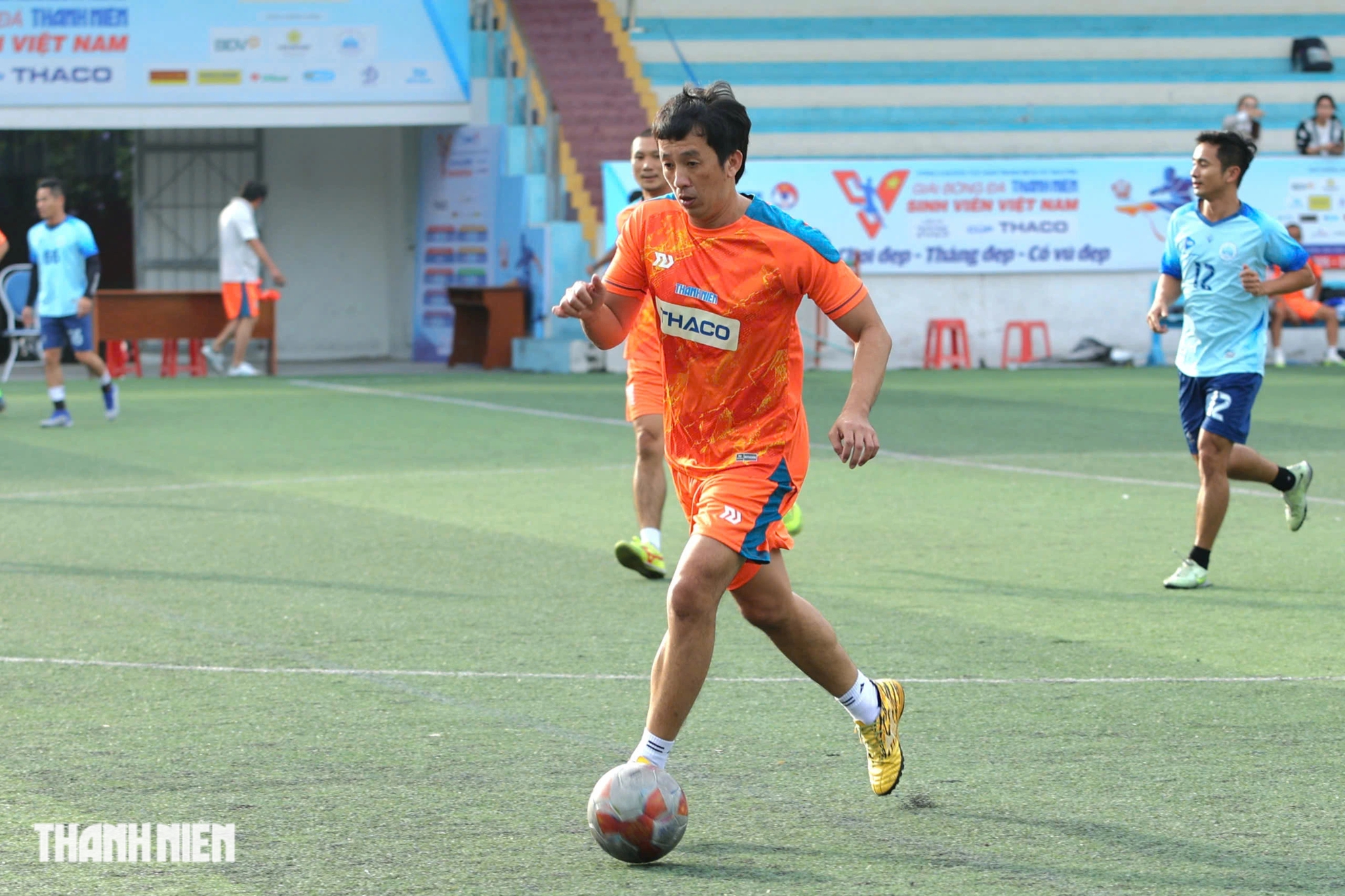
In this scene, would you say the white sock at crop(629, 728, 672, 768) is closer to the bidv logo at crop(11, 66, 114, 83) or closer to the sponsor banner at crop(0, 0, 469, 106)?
the sponsor banner at crop(0, 0, 469, 106)

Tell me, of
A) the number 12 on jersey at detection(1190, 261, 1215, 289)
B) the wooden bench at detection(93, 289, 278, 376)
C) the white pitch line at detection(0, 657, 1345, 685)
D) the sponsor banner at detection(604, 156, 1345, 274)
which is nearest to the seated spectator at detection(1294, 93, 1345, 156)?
the sponsor banner at detection(604, 156, 1345, 274)

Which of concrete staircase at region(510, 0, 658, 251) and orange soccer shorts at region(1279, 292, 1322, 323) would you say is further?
concrete staircase at region(510, 0, 658, 251)

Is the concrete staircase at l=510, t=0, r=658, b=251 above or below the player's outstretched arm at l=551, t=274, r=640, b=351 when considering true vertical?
above

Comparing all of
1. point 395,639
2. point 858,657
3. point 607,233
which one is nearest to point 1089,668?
point 858,657

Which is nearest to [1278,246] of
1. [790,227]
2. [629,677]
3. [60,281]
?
[629,677]

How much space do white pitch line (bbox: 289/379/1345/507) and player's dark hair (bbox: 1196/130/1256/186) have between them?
136 inches

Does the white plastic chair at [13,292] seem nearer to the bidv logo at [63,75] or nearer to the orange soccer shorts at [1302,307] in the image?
the bidv logo at [63,75]

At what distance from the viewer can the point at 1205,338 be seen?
8328 mm

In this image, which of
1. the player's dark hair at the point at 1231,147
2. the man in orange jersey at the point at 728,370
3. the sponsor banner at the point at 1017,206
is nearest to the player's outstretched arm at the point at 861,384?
the man in orange jersey at the point at 728,370

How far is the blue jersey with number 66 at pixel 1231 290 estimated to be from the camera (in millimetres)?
8258

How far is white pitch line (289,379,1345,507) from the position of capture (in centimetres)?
1152

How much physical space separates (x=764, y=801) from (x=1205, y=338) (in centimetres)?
437

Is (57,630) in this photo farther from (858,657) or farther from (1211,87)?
(1211,87)

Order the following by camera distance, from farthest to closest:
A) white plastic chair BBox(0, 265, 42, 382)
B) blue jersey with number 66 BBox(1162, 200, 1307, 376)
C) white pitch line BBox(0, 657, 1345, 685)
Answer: white plastic chair BBox(0, 265, 42, 382) < blue jersey with number 66 BBox(1162, 200, 1307, 376) < white pitch line BBox(0, 657, 1345, 685)
